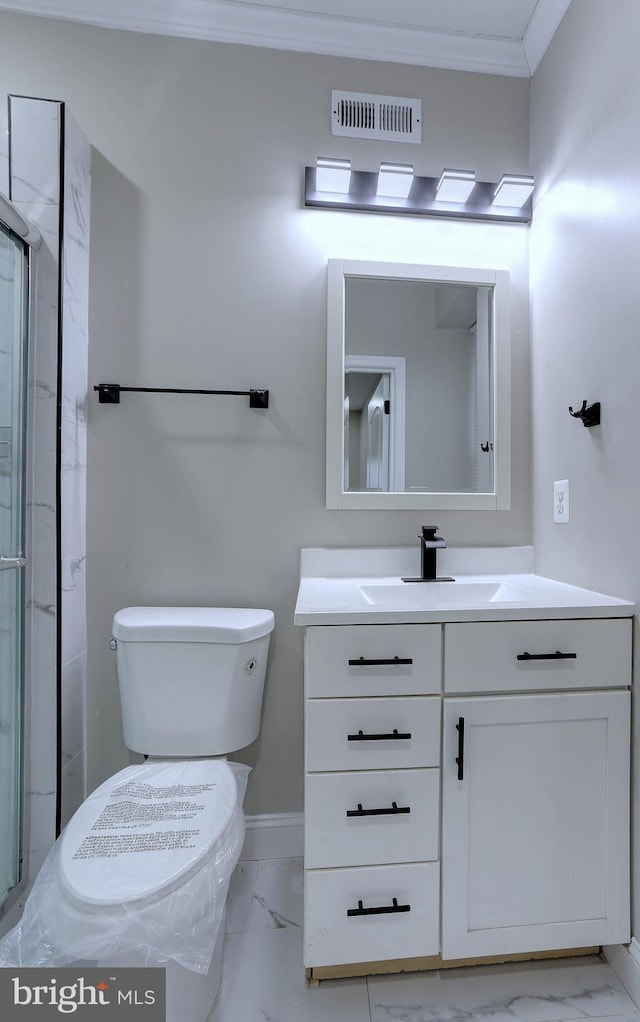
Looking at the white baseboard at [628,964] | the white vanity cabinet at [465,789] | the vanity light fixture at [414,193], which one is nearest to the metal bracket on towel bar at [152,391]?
the vanity light fixture at [414,193]

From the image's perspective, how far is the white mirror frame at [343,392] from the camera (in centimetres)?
150

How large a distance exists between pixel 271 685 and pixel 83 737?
577 millimetres

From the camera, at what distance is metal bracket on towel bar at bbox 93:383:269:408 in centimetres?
143

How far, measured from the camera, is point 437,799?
3.38ft

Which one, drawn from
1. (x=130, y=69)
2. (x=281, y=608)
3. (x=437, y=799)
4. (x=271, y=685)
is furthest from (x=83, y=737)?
(x=130, y=69)

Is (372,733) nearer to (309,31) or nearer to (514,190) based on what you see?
(514,190)

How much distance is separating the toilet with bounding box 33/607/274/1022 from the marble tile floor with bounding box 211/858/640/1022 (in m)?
0.11

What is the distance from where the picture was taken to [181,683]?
49.5 inches

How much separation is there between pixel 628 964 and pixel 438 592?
Answer: 911 mm

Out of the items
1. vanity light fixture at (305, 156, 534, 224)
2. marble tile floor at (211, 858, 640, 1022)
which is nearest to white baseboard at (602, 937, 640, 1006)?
marble tile floor at (211, 858, 640, 1022)

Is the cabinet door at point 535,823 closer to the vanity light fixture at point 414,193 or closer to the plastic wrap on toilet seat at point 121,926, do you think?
the plastic wrap on toilet seat at point 121,926

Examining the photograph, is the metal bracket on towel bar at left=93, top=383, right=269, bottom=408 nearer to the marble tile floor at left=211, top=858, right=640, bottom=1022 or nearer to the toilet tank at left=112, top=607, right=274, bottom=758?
the toilet tank at left=112, top=607, right=274, bottom=758

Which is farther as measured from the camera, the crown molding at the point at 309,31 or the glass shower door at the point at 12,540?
the crown molding at the point at 309,31

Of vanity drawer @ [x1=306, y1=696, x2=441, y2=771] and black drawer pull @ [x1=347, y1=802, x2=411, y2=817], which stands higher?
vanity drawer @ [x1=306, y1=696, x2=441, y2=771]
